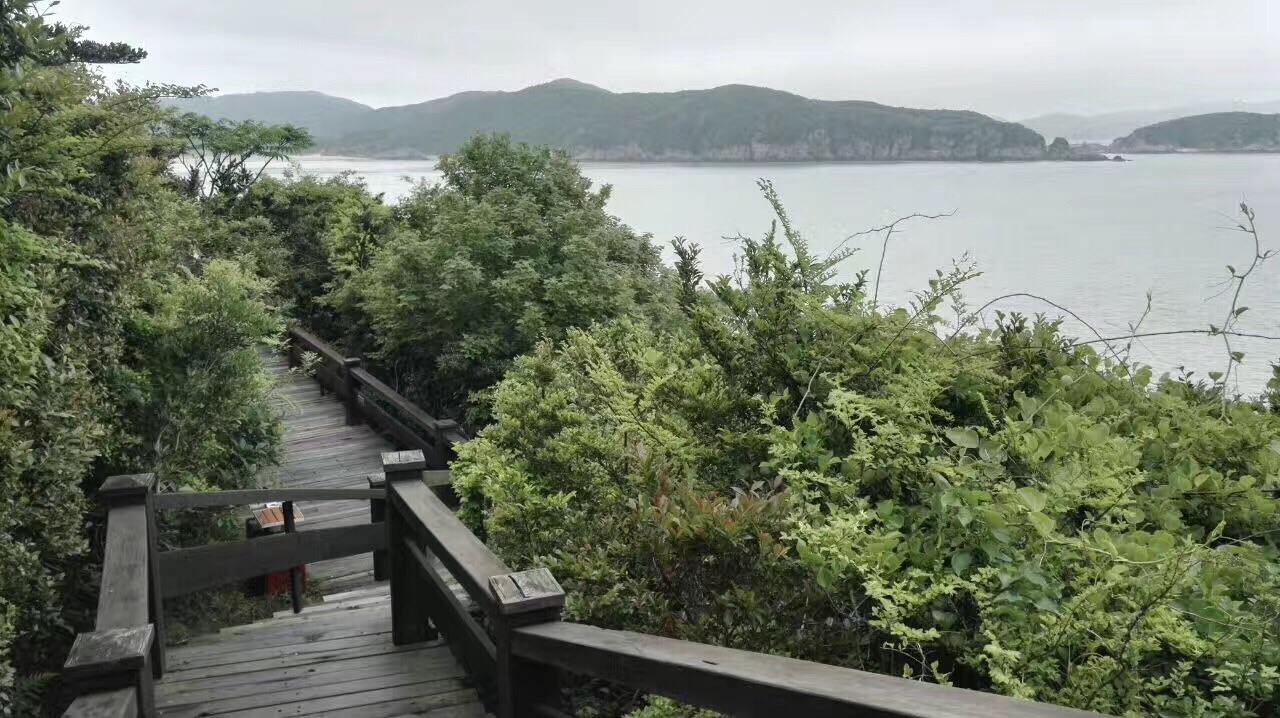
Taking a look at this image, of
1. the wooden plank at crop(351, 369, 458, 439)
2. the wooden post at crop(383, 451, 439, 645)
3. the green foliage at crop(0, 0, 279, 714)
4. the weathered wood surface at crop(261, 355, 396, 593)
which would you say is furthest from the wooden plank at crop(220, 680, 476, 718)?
the wooden plank at crop(351, 369, 458, 439)

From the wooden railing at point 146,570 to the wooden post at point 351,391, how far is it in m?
5.10

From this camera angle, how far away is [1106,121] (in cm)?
1221

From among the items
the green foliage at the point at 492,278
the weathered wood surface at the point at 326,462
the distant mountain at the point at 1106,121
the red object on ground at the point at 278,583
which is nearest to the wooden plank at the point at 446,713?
the weathered wood surface at the point at 326,462

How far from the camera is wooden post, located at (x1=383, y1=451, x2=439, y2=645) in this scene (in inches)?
156

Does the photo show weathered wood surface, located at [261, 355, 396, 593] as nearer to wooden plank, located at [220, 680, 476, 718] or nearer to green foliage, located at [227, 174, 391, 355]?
green foliage, located at [227, 174, 391, 355]

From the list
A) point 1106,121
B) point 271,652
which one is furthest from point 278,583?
point 1106,121

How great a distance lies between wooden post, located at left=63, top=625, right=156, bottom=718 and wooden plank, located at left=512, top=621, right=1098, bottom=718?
106 centimetres

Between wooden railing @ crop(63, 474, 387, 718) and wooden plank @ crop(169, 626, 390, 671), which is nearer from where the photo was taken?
wooden railing @ crop(63, 474, 387, 718)

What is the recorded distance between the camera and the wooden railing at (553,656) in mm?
1344

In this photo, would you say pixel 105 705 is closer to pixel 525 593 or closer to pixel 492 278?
pixel 525 593

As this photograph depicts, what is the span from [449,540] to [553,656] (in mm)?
998

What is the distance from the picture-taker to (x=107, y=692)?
2.12 m

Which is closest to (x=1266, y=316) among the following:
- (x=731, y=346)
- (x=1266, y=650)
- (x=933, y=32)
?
(x=731, y=346)

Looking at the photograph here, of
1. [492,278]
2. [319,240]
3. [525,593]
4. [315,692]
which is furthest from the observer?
[319,240]
